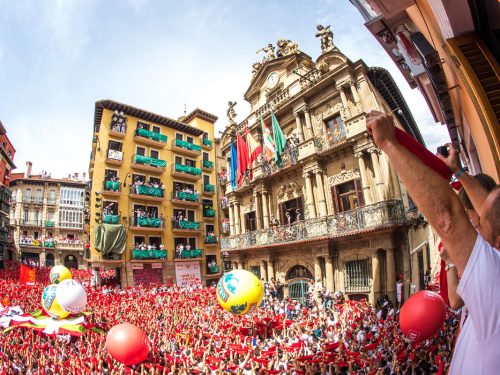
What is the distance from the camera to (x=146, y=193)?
3092 centimetres

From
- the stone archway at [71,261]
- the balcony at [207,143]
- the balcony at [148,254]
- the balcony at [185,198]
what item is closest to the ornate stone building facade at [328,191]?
the balcony at [148,254]

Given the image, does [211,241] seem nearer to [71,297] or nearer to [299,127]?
[299,127]

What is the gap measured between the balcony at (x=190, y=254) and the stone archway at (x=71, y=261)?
3009 cm

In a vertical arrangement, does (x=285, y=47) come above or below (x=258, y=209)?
above

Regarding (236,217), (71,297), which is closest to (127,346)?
(71,297)

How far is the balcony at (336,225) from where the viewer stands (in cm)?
1568

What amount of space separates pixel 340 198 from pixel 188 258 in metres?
19.3

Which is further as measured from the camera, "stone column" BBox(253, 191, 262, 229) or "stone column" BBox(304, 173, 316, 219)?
"stone column" BBox(253, 191, 262, 229)

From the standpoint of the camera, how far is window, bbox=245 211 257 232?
25.3 m

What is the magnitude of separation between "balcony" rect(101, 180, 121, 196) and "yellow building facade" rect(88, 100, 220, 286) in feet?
0.25

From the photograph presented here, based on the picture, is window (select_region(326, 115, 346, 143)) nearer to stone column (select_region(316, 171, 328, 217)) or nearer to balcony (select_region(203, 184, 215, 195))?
stone column (select_region(316, 171, 328, 217))

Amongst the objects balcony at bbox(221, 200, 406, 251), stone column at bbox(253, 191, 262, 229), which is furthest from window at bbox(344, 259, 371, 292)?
stone column at bbox(253, 191, 262, 229)

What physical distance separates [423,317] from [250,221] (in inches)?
735

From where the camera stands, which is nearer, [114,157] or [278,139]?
[278,139]
